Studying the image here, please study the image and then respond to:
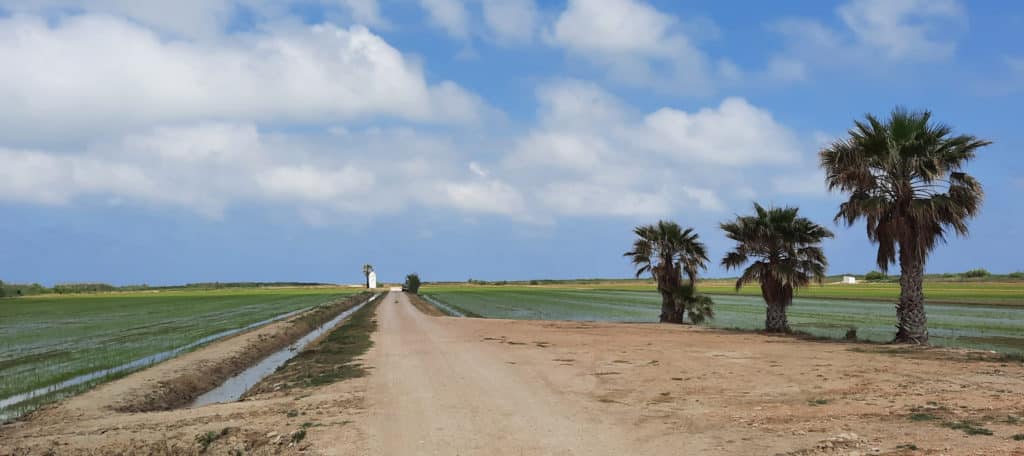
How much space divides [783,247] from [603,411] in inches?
728

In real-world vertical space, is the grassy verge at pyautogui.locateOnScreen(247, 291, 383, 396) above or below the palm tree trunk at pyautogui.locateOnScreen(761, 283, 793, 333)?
below

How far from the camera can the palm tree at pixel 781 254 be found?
2634 centimetres

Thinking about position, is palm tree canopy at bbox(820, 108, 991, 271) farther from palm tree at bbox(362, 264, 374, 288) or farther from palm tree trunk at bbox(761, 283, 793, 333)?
palm tree at bbox(362, 264, 374, 288)

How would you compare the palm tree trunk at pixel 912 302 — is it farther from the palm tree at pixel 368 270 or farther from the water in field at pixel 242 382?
the palm tree at pixel 368 270

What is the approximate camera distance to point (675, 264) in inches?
1382

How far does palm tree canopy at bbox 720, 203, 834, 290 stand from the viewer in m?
26.2

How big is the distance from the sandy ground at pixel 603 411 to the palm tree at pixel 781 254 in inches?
313

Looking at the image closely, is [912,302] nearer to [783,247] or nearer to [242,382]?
[783,247]

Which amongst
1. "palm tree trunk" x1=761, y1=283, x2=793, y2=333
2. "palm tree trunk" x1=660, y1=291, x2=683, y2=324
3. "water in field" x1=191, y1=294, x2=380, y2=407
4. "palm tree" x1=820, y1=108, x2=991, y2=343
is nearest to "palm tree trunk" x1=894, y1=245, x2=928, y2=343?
"palm tree" x1=820, y1=108, x2=991, y2=343

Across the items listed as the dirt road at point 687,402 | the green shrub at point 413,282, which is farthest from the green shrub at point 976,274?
the dirt road at point 687,402

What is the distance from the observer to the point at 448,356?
20375 mm

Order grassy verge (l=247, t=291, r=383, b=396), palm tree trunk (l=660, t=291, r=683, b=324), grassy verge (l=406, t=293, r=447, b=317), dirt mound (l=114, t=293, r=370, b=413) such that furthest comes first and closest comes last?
grassy verge (l=406, t=293, r=447, b=317), palm tree trunk (l=660, t=291, r=683, b=324), grassy verge (l=247, t=291, r=383, b=396), dirt mound (l=114, t=293, r=370, b=413)

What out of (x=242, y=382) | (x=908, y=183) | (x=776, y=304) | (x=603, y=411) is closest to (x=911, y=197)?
(x=908, y=183)

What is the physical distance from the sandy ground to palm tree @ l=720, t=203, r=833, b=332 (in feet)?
26.1
